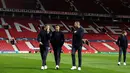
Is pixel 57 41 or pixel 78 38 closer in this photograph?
pixel 78 38

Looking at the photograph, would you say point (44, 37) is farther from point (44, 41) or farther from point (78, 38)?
point (78, 38)

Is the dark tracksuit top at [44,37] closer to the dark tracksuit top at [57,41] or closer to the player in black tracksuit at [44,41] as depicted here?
the player in black tracksuit at [44,41]

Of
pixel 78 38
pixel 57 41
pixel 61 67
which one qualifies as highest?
pixel 78 38

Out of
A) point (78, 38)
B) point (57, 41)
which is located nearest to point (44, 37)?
point (57, 41)

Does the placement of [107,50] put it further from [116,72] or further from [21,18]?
[116,72]

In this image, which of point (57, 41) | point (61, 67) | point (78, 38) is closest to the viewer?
point (78, 38)

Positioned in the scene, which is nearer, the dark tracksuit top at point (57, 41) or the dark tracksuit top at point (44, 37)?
the dark tracksuit top at point (44, 37)

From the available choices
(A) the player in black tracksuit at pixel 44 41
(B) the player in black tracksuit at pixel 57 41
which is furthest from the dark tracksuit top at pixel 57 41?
(A) the player in black tracksuit at pixel 44 41

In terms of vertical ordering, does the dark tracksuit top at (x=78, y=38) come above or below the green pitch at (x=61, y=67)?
above

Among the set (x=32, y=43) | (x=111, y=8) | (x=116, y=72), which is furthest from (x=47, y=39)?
(x=111, y=8)

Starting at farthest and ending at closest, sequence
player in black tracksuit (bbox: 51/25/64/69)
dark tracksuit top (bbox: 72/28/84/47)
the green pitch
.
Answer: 1. player in black tracksuit (bbox: 51/25/64/69)
2. dark tracksuit top (bbox: 72/28/84/47)
3. the green pitch

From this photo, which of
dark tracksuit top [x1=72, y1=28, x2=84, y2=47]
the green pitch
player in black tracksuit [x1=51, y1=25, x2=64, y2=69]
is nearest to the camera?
the green pitch

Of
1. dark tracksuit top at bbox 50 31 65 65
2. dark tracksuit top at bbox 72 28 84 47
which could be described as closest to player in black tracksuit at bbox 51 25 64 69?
dark tracksuit top at bbox 50 31 65 65

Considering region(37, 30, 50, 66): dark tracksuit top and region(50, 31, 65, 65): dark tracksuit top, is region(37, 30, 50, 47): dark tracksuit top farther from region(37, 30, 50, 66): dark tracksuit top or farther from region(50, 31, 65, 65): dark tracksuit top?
region(50, 31, 65, 65): dark tracksuit top
